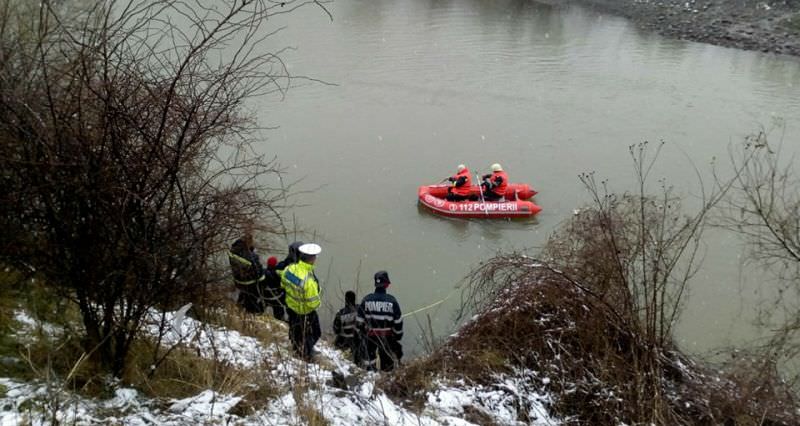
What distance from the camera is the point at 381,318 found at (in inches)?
275

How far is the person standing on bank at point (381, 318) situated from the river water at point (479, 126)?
93 centimetres

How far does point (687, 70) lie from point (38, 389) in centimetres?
2435

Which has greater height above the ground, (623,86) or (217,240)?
(217,240)

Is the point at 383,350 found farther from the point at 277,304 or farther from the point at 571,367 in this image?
the point at 571,367

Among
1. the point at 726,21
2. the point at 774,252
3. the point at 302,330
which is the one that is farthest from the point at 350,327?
the point at 726,21

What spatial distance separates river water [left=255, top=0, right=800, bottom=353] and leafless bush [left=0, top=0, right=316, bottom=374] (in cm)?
378

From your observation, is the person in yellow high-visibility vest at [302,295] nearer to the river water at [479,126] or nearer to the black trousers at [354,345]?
the black trousers at [354,345]

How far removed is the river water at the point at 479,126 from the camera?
10930 mm

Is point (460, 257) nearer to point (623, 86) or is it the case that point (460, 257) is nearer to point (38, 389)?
point (38, 389)

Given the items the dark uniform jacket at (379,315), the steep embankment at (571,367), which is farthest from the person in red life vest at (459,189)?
the dark uniform jacket at (379,315)

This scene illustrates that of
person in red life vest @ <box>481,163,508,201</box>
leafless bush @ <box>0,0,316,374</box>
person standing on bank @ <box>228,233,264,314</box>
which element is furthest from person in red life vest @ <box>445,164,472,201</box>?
leafless bush @ <box>0,0,316,374</box>

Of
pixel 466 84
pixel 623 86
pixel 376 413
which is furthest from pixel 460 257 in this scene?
pixel 623 86

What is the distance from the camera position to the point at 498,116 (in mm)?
18516

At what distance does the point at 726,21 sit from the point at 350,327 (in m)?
28.9
